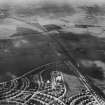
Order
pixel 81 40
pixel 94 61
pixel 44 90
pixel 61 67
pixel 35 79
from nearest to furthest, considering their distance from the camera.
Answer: pixel 44 90, pixel 35 79, pixel 61 67, pixel 94 61, pixel 81 40

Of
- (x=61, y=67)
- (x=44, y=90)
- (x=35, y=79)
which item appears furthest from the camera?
(x=61, y=67)

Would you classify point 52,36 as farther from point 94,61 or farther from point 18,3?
point 18,3

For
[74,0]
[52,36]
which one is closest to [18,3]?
[74,0]

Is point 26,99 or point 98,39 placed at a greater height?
point 26,99

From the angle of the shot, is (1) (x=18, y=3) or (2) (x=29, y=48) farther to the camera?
(1) (x=18, y=3)

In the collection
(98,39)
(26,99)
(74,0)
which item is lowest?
(74,0)

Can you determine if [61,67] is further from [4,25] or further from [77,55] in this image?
[4,25]
